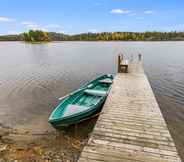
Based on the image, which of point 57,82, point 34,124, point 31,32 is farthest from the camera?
point 31,32

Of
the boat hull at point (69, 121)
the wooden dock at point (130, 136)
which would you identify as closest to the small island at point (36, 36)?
the boat hull at point (69, 121)

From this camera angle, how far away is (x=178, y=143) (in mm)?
7785

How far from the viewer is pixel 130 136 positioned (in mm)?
5781

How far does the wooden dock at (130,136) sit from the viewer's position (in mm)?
4871

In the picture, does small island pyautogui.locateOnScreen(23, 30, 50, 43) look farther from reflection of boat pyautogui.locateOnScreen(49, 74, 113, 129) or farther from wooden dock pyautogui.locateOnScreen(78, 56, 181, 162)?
wooden dock pyautogui.locateOnScreen(78, 56, 181, 162)

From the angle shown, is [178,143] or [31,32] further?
[31,32]

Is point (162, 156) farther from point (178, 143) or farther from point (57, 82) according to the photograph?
point (57, 82)

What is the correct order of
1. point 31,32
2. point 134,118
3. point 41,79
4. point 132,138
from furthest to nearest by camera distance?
point 31,32, point 41,79, point 134,118, point 132,138

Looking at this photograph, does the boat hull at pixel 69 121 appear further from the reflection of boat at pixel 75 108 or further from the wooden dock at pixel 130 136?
the wooden dock at pixel 130 136

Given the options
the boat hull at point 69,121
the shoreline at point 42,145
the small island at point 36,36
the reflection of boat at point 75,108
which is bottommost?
the shoreline at point 42,145

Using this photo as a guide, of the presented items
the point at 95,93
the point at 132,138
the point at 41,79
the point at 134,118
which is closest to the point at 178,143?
the point at 134,118

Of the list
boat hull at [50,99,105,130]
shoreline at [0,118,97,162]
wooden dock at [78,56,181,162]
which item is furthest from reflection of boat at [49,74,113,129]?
wooden dock at [78,56,181,162]

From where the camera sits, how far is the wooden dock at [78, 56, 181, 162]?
16.0ft

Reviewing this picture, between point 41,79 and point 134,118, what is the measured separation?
1369 centimetres
